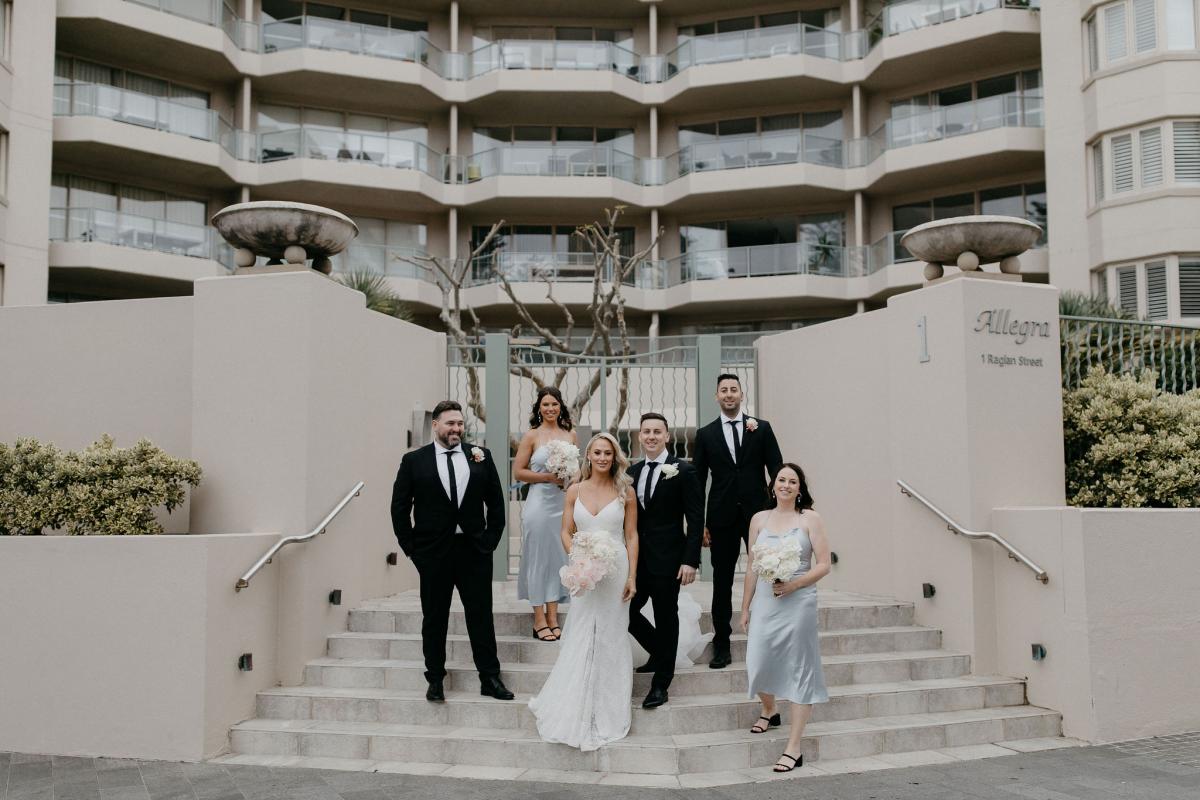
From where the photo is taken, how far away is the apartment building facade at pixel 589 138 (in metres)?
23.5

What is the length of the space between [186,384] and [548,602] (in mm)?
3662

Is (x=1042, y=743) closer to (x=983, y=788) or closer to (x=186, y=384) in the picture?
(x=983, y=788)

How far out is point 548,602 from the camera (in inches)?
305

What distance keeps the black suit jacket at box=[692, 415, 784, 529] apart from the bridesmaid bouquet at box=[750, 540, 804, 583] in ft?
3.77

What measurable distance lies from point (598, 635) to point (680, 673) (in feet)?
2.90

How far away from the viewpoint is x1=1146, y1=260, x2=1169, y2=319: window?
2019 cm

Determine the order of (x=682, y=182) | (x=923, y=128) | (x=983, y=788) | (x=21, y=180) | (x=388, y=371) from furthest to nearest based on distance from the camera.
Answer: (x=682, y=182)
(x=923, y=128)
(x=21, y=180)
(x=388, y=371)
(x=983, y=788)

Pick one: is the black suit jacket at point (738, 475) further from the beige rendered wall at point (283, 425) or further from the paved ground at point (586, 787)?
the beige rendered wall at point (283, 425)

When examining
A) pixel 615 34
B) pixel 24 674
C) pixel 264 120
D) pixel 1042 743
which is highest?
pixel 615 34

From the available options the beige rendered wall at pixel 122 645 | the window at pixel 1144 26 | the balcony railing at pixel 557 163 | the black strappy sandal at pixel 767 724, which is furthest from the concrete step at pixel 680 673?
the balcony railing at pixel 557 163

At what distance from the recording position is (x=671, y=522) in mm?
6820

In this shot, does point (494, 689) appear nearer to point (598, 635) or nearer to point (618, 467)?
point (598, 635)

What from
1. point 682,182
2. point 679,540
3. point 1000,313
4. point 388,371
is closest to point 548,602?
point 679,540

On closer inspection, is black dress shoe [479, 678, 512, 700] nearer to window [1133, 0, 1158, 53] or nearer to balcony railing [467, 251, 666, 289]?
window [1133, 0, 1158, 53]
